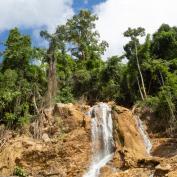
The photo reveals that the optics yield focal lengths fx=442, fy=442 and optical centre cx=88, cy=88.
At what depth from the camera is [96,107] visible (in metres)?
26.7

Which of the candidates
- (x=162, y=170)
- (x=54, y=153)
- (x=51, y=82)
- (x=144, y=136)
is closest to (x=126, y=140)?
(x=144, y=136)

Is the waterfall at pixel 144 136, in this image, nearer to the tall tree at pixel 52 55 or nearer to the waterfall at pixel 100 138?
the waterfall at pixel 100 138

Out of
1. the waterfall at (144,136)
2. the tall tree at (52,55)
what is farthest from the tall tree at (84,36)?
the waterfall at (144,136)

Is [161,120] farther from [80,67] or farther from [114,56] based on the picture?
[80,67]

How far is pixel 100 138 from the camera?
2489 cm

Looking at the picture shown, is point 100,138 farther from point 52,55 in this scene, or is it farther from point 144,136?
point 52,55

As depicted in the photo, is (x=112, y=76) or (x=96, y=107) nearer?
(x=96, y=107)

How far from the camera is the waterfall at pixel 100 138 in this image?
23672mm

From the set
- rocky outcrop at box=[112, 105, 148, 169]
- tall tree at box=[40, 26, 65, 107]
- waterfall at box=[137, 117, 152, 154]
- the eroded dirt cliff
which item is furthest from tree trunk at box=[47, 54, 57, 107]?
waterfall at box=[137, 117, 152, 154]

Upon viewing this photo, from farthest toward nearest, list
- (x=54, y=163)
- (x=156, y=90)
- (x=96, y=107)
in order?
(x=156, y=90), (x=96, y=107), (x=54, y=163)

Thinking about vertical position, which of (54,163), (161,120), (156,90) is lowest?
(54,163)

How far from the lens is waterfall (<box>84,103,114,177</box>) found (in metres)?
23.7

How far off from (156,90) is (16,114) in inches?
417

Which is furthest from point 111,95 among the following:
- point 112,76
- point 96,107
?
point 96,107
